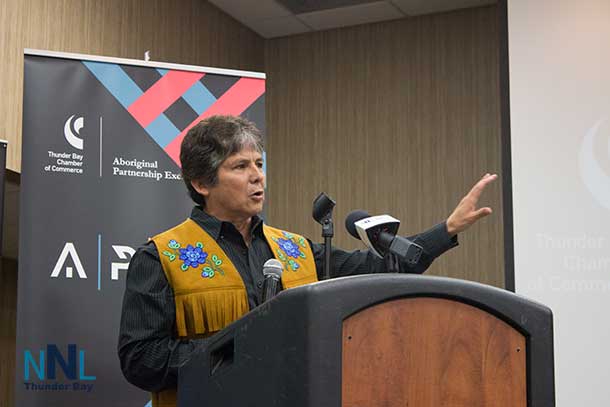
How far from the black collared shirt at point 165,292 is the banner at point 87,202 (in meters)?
1.05

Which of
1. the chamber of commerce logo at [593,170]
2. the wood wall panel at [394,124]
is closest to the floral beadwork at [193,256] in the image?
the chamber of commerce logo at [593,170]

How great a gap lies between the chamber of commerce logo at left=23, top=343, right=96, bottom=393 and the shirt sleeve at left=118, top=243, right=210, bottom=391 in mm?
1085

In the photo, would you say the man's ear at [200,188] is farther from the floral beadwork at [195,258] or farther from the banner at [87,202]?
the banner at [87,202]

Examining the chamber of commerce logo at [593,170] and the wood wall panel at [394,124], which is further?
the wood wall panel at [394,124]

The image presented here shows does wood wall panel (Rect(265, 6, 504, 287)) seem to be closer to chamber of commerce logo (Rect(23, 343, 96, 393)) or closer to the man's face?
chamber of commerce logo (Rect(23, 343, 96, 393))

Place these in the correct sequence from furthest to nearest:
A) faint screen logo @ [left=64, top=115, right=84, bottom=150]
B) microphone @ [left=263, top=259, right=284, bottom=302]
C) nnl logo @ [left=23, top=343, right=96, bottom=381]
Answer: faint screen logo @ [left=64, top=115, right=84, bottom=150]
nnl logo @ [left=23, top=343, right=96, bottom=381]
microphone @ [left=263, top=259, right=284, bottom=302]

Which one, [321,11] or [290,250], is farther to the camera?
[321,11]

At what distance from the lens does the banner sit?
2.89m

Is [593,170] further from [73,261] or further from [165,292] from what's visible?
[165,292]

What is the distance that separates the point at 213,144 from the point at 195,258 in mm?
274

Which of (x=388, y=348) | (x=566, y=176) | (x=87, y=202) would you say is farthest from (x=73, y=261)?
(x=566, y=176)

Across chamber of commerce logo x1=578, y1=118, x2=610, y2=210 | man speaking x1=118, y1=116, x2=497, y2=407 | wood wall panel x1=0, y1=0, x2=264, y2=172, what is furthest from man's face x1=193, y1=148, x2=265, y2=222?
chamber of commerce logo x1=578, y1=118, x2=610, y2=210

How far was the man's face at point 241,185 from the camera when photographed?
1.99 meters

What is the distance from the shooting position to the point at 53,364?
2.88 metres
